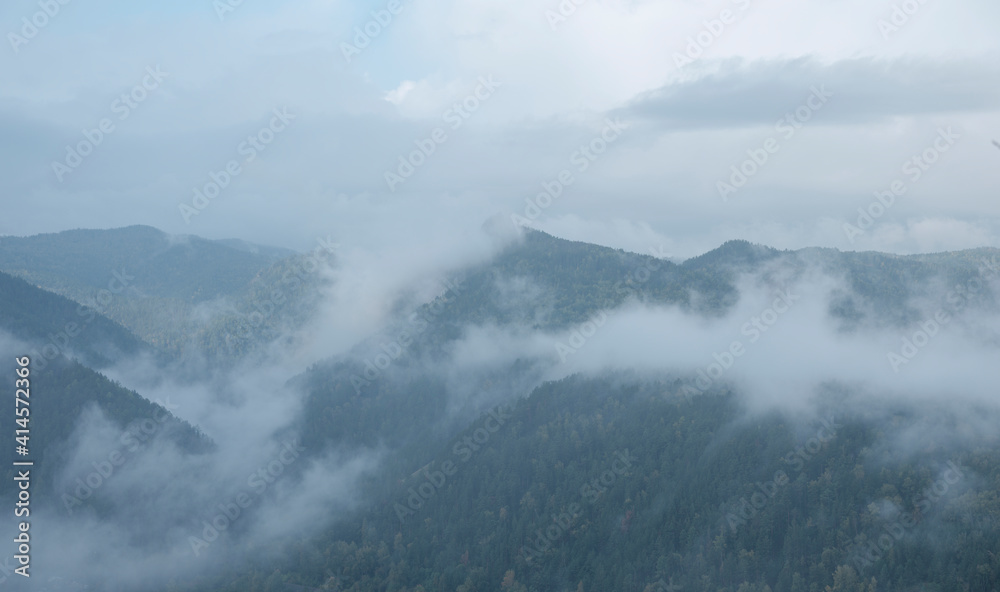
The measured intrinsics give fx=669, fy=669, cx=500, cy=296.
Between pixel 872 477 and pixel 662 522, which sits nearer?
pixel 872 477

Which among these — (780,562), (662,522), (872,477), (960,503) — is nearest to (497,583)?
(662,522)

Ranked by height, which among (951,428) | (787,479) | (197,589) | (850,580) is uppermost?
(197,589)

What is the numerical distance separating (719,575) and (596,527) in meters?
40.2

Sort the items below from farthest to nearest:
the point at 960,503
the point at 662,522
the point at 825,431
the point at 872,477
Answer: the point at 825,431 → the point at 662,522 → the point at 872,477 → the point at 960,503

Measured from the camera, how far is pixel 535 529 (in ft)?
647

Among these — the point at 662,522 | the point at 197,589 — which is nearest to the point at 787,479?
the point at 662,522

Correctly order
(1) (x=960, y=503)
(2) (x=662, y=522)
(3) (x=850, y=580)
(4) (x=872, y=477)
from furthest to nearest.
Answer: (2) (x=662, y=522), (4) (x=872, y=477), (1) (x=960, y=503), (3) (x=850, y=580)

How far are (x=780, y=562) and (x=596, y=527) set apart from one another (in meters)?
51.5

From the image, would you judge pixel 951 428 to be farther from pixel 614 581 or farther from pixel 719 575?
pixel 614 581

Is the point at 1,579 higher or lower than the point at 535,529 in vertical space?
higher

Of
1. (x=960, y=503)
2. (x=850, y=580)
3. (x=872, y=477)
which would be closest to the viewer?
(x=850, y=580)

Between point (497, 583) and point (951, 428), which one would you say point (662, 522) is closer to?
point (497, 583)

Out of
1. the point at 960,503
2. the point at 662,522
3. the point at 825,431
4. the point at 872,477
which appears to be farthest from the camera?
the point at 825,431

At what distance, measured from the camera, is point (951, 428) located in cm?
18712
